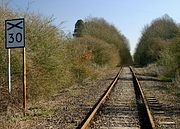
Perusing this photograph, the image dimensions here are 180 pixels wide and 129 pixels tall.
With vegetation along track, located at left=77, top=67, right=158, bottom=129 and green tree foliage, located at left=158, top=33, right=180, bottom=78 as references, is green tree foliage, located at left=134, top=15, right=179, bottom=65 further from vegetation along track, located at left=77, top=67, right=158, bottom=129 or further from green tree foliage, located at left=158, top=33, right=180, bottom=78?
vegetation along track, located at left=77, top=67, right=158, bottom=129

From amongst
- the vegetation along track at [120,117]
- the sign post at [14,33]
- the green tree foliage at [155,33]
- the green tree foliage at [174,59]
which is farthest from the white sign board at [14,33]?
the green tree foliage at [155,33]

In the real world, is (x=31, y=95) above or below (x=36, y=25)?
below

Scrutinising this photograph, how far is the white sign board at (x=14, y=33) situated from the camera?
12.9m

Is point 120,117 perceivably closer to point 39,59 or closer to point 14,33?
point 14,33

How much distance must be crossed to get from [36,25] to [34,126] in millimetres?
7840

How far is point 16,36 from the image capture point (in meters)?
13.0

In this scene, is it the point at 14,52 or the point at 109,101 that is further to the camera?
the point at 109,101

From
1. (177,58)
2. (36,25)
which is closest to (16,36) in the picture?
(36,25)

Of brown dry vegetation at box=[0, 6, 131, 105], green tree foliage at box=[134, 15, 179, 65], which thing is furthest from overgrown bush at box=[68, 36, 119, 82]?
green tree foliage at box=[134, 15, 179, 65]

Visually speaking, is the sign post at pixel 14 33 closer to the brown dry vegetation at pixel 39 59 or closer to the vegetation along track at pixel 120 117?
the brown dry vegetation at pixel 39 59

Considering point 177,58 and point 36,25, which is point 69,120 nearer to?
point 36,25

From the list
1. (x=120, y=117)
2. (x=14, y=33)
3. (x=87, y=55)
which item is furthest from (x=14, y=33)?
(x=87, y=55)

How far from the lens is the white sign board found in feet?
42.2

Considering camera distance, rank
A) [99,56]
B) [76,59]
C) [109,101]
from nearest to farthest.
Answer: [109,101] → [76,59] → [99,56]
